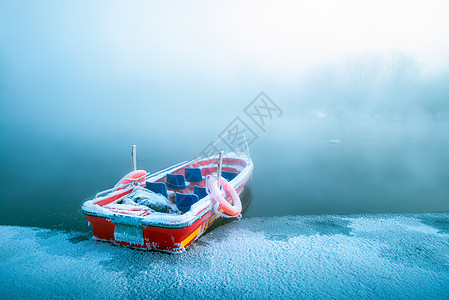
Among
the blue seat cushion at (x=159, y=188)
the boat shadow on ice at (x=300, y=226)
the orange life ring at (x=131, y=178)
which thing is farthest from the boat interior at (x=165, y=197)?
the boat shadow on ice at (x=300, y=226)

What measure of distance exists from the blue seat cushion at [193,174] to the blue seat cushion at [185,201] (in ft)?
7.78

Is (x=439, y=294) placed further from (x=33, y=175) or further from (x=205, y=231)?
(x=33, y=175)

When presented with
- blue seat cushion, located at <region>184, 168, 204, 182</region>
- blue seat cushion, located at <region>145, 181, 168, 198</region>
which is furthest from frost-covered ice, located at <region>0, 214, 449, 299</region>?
blue seat cushion, located at <region>184, 168, 204, 182</region>

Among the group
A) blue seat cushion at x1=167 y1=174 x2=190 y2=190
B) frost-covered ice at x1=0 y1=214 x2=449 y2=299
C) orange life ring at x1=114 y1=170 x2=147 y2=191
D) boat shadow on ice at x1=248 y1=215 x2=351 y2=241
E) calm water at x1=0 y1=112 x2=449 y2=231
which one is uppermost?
orange life ring at x1=114 y1=170 x2=147 y2=191

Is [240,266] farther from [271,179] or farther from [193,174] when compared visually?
[271,179]

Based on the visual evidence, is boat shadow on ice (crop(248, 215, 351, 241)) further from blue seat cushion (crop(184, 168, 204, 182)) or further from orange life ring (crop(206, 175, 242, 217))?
blue seat cushion (crop(184, 168, 204, 182))

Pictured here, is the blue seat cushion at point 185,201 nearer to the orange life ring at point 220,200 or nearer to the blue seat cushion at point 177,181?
the orange life ring at point 220,200

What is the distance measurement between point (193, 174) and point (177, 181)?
78 cm

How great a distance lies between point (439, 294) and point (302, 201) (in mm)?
6277

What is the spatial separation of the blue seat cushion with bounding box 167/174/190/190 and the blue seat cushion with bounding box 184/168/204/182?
661 mm

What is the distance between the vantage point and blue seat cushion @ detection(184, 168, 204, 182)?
898 cm

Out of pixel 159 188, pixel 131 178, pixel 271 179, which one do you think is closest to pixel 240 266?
pixel 159 188

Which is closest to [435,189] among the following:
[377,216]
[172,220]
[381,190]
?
[381,190]

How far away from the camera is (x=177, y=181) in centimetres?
836
